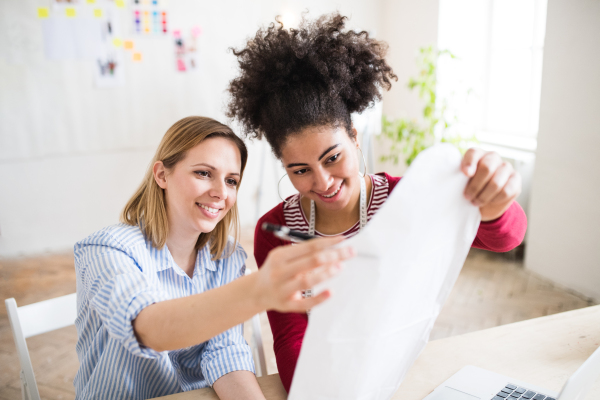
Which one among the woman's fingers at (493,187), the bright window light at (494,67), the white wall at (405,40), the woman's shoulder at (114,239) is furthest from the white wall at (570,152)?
the woman's shoulder at (114,239)

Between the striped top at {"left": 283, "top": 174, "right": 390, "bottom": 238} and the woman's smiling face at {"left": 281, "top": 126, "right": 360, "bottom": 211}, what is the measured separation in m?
0.14

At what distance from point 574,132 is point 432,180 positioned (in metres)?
2.88

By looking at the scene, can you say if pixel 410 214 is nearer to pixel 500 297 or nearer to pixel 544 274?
pixel 500 297

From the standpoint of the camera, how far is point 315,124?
112 cm

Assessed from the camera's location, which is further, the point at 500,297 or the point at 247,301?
the point at 500,297

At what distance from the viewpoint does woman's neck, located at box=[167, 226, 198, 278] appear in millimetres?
1236

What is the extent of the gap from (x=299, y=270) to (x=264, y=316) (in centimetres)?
262

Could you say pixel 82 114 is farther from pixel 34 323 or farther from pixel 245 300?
pixel 245 300

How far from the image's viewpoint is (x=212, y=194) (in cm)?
119

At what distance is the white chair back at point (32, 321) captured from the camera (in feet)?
3.83

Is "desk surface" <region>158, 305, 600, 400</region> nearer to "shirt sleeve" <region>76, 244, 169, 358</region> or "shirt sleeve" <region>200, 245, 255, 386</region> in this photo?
"shirt sleeve" <region>200, 245, 255, 386</region>

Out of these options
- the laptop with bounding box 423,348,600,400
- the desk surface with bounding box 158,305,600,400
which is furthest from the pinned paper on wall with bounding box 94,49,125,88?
the laptop with bounding box 423,348,600,400

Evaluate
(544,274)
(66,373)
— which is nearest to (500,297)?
(544,274)

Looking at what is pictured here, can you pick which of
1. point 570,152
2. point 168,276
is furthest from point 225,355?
point 570,152
